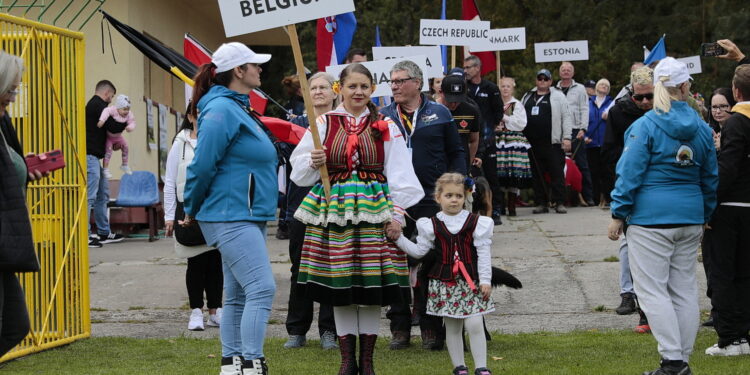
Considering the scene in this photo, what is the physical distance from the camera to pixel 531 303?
10219mm

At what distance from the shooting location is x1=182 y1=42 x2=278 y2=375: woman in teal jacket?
6391 mm

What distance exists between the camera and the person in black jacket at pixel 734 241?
7.52m

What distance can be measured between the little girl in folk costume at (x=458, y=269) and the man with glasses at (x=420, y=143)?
1.33m

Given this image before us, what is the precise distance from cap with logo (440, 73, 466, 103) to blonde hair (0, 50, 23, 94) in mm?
5336

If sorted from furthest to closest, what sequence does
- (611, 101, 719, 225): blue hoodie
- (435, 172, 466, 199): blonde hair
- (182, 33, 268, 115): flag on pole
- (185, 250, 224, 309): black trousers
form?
(182, 33, 268, 115): flag on pole
(185, 250, 224, 309): black trousers
(435, 172, 466, 199): blonde hair
(611, 101, 719, 225): blue hoodie

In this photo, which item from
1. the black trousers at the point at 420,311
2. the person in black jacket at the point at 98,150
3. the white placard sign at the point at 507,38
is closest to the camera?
the black trousers at the point at 420,311

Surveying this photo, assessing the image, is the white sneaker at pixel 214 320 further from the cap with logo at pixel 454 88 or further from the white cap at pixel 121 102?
the white cap at pixel 121 102

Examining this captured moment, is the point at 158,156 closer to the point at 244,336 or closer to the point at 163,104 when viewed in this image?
the point at 163,104

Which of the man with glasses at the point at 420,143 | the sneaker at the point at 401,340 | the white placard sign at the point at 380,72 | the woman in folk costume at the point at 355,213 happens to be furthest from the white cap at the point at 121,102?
the woman in folk costume at the point at 355,213

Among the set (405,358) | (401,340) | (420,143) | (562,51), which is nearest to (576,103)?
(562,51)

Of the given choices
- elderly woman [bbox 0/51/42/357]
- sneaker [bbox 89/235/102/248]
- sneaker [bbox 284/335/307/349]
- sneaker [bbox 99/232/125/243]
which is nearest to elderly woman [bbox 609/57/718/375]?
sneaker [bbox 284/335/307/349]

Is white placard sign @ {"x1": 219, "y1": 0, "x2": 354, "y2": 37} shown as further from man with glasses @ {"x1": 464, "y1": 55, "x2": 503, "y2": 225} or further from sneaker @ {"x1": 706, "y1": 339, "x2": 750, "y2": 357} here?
man with glasses @ {"x1": 464, "y1": 55, "x2": 503, "y2": 225}

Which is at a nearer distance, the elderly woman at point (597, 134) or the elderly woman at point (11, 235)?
the elderly woman at point (11, 235)

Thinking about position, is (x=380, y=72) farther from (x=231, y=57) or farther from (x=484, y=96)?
(x=231, y=57)
